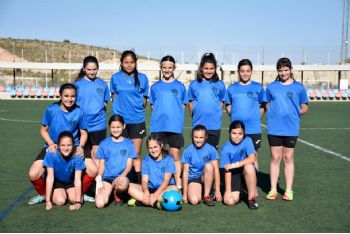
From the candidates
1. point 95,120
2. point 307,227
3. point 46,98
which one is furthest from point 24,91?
point 307,227

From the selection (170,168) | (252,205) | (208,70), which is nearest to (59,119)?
(170,168)

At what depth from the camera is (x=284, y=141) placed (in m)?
6.05

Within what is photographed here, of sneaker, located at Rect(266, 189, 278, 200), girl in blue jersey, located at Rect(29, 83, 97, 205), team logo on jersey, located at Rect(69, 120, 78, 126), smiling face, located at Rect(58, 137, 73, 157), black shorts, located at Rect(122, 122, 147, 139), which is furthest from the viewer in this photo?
black shorts, located at Rect(122, 122, 147, 139)

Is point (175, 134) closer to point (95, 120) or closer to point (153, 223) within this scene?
point (95, 120)

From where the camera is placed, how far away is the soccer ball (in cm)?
527

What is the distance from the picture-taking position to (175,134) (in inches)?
246

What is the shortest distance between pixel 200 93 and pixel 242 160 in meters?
1.12

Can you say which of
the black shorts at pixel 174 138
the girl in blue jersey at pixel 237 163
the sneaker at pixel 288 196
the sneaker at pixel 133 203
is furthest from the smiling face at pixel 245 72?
the sneaker at pixel 133 203

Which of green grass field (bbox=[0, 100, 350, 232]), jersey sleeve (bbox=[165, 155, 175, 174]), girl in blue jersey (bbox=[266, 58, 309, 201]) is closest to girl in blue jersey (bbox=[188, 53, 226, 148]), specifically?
girl in blue jersey (bbox=[266, 58, 309, 201])

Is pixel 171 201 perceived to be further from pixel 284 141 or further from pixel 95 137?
pixel 284 141

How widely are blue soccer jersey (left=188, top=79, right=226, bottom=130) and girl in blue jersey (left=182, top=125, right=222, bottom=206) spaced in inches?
13.5

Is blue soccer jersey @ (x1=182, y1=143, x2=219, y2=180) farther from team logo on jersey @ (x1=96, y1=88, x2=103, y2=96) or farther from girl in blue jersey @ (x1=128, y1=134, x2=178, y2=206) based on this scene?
team logo on jersey @ (x1=96, y1=88, x2=103, y2=96)

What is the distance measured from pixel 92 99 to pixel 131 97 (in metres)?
0.55

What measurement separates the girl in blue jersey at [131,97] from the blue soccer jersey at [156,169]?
23.6 inches
